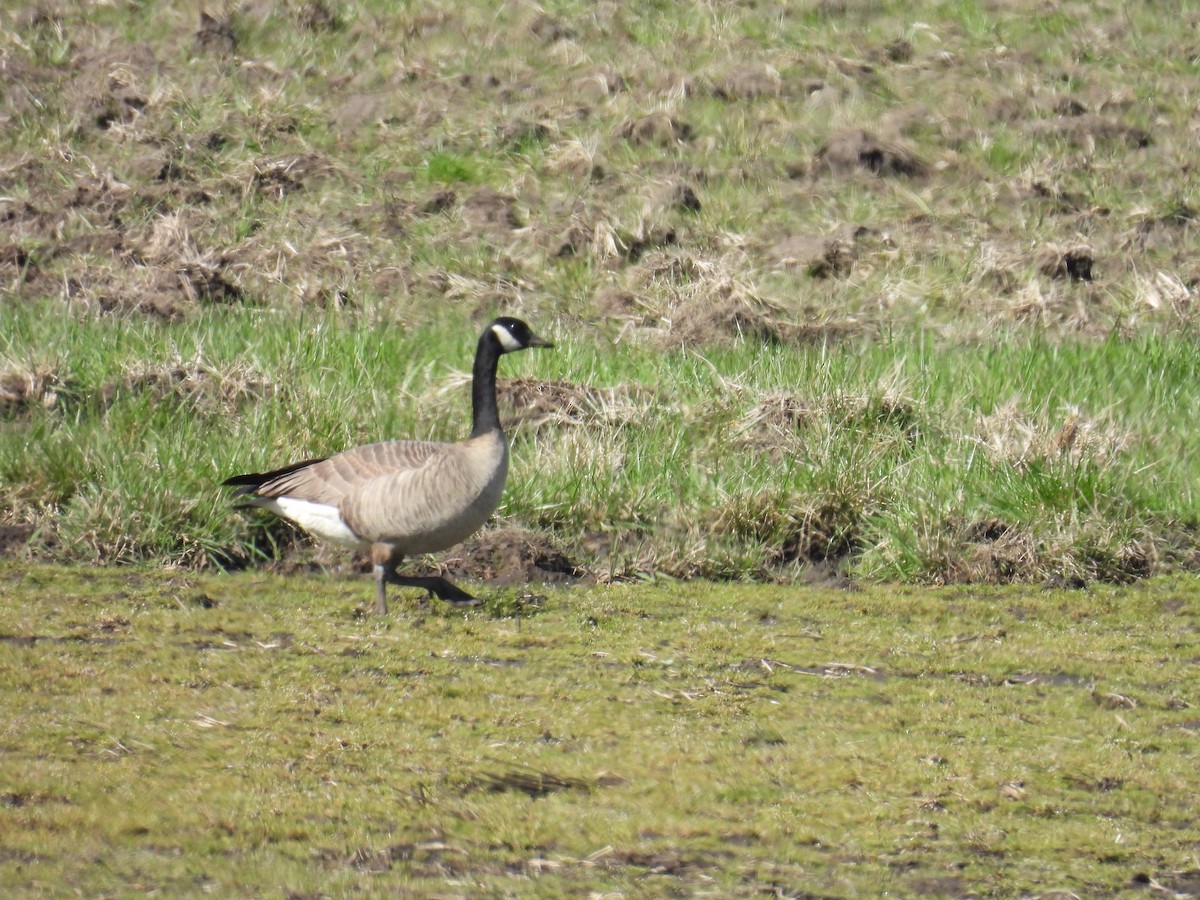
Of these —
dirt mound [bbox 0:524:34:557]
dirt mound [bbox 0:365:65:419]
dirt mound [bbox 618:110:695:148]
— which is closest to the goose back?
dirt mound [bbox 0:524:34:557]

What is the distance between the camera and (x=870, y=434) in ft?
29.6

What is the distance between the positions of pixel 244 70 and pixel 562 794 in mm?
11193

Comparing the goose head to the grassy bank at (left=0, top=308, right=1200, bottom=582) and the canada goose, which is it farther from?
the grassy bank at (left=0, top=308, right=1200, bottom=582)

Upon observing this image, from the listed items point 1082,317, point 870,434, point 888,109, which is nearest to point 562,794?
point 870,434

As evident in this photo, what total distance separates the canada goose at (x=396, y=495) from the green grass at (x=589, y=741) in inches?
11.6

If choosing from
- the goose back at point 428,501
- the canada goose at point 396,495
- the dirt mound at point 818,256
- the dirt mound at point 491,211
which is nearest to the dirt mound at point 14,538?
the canada goose at point 396,495

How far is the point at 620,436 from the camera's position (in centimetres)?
895

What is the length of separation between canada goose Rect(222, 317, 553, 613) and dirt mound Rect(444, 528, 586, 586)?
0.67 m

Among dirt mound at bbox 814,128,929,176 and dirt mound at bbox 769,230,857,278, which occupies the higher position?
dirt mound at bbox 814,128,929,176

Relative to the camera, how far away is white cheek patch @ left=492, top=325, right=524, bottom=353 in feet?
26.4

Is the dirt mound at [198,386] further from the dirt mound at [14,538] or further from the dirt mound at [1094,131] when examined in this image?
the dirt mound at [1094,131]

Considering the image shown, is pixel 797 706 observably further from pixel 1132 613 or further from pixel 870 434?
pixel 870 434

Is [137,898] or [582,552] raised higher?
[137,898]

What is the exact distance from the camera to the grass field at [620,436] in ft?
15.3
